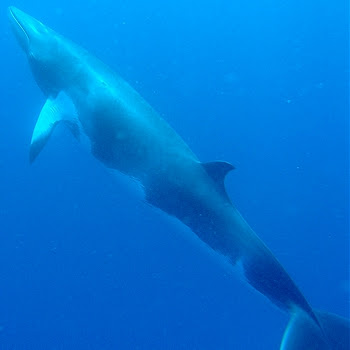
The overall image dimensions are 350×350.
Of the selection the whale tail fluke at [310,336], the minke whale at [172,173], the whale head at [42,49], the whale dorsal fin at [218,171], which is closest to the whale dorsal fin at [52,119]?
the minke whale at [172,173]

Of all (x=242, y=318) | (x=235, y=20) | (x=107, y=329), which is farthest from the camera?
(x=235, y=20)

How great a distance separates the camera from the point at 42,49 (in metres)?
7.98

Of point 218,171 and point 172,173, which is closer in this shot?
point 218,171

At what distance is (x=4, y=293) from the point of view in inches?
613

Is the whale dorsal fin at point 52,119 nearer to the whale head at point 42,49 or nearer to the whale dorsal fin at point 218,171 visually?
the whale head at point 42,49

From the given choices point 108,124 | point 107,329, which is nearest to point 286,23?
point 107,329

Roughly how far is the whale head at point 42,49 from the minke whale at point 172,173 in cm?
8

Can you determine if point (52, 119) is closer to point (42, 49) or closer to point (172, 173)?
point (42, 49)

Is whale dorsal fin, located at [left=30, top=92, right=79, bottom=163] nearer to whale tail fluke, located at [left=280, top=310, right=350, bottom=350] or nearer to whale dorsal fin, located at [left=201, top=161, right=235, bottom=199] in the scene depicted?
whale dorsal fin, located at [left=201, top=161, right=235, bottom=199]

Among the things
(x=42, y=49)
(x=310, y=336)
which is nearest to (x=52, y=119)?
(x=42, y=49)

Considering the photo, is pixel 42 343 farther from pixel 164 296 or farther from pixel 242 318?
pixel 242 318

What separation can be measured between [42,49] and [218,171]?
4.00 m

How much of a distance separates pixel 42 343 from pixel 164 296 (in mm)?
4632

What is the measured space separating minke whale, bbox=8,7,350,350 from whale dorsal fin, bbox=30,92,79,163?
0.9 inches
